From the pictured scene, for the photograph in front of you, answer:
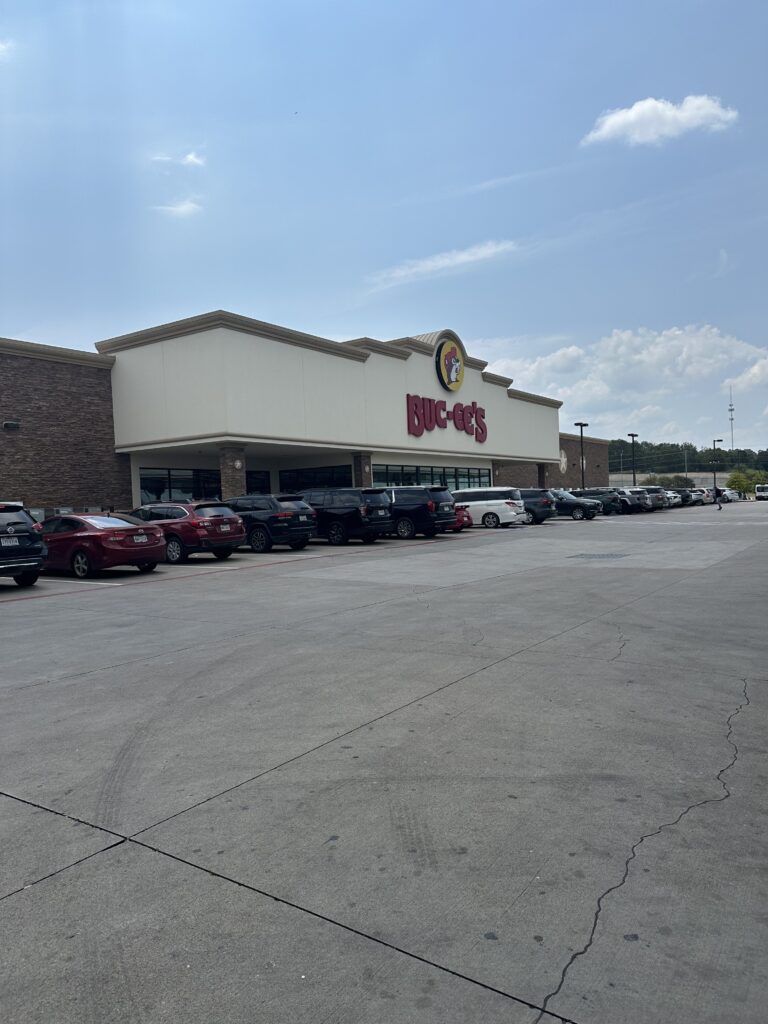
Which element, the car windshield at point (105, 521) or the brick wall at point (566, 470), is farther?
the brick wall at point (566, 470)

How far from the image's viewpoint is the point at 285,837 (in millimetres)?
3854

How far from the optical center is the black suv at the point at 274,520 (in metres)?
22.2

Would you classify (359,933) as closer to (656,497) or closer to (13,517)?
(13,517)

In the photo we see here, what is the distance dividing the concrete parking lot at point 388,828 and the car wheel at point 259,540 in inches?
530

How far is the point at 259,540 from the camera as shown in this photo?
22.7 metres

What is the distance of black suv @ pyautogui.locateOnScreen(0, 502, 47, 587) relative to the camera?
14742mm

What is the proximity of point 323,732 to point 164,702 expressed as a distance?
5.52ft

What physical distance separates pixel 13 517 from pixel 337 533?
37.4ft

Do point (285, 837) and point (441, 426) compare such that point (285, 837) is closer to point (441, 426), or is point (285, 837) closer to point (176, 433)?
point (176, 433)

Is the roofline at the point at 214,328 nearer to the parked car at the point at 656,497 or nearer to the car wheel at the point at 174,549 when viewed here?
the car wheel at the point at 174,549

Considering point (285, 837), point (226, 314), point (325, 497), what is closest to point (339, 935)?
point (285, 837)

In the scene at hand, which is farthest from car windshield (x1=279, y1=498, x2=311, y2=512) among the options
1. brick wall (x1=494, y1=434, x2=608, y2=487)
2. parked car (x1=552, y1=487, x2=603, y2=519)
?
brick wall (x1=494, y1=434, x2=608, y2=487)

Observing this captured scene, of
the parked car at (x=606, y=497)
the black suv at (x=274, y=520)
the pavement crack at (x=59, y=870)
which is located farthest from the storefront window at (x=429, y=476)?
the pavement crack at (x=59, y=870)

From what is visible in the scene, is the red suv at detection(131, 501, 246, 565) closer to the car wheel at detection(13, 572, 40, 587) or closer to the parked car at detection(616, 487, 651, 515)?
the car wheel at detection(13, 572, 40, 587)
